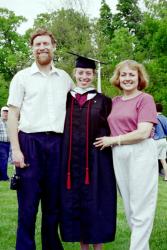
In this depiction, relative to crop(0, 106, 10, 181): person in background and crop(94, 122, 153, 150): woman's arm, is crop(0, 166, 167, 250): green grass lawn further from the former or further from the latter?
crop(0, 106, 10, 181): person in background

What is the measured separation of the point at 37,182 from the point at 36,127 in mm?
497

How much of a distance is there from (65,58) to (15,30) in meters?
Result: 13.5

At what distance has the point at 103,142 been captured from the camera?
4996 millimetres

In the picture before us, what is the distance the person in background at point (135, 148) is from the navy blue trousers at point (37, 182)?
1.44 ft

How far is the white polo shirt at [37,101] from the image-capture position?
197 inches

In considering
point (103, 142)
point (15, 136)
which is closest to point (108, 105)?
point (103, 142)

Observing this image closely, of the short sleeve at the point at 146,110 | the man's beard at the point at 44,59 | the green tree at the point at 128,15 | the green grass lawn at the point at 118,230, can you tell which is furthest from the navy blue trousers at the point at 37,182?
the green tree at the point at 128,15

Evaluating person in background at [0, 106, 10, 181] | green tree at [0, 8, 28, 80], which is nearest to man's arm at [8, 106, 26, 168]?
person in background at [0, 106, 10, 181]

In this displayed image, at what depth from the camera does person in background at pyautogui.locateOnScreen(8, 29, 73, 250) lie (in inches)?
197

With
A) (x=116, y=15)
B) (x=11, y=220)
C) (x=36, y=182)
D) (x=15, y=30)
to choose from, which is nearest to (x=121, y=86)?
(x=36, y=182)

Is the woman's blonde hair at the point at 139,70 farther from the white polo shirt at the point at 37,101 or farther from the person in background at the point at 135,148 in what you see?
the white polo shirt at the point at 37,101

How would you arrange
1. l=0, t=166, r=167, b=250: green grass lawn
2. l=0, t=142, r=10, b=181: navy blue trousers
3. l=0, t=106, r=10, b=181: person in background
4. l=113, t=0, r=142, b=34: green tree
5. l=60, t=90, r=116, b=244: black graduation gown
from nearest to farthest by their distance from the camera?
l=60, t=90, r=116, b=244: black graduation gown → l=0, t=166, r=167, b=250: green grass lawn → l=0, t=106, r=10, b=181: person in background → l=0, t=142, r=10, b=181: navy blue trousers → l=113, t=0, r=142, b=34: green tree

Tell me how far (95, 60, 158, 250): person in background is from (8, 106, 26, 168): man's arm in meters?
0.69

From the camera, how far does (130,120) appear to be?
487cm
